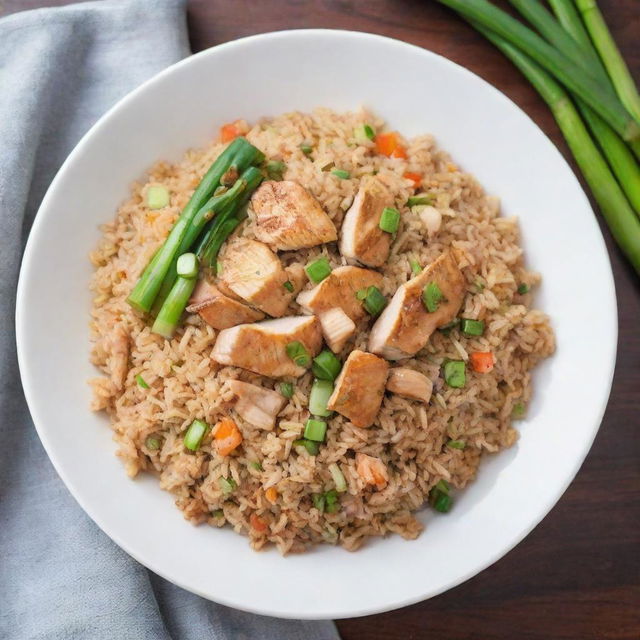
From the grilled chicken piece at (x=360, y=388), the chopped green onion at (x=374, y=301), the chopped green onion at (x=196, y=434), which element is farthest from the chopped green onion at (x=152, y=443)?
the chopped green onion at (x=374, y=301)

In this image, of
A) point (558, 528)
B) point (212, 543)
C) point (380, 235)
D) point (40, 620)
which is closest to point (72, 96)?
point (380, 235)

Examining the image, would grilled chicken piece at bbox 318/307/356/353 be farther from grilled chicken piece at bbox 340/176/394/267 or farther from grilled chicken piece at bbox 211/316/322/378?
grilled chicken piece at bbox 340/176/394/267

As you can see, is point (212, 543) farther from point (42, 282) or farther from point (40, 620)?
point (42, 282)

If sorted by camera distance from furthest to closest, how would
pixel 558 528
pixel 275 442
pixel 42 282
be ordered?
pixel 558 528, pixel 42 282, pixel 275 442

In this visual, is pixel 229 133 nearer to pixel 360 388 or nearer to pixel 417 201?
pixel 417 201

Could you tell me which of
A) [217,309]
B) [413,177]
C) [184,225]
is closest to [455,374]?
[413,177]
